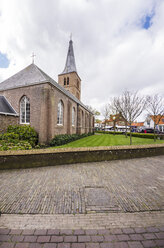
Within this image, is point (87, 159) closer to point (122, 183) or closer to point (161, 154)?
point (122, 183)

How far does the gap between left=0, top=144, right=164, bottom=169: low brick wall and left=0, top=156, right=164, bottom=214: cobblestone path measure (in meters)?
0.37

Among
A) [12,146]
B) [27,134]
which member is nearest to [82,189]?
[12,146]

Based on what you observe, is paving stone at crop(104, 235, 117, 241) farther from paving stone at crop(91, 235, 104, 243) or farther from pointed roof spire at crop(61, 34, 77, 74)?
pointed roof spire at crop(61, 34, 77, 74)

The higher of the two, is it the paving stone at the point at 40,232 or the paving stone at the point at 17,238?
the paving stone at the point at 17,238

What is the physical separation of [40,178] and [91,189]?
2.19 metres

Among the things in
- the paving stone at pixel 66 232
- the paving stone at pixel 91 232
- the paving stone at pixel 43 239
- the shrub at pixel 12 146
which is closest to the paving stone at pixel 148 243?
the paving stone at pixel 91 232

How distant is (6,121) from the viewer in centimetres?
A: 1243

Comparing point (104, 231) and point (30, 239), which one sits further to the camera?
point (104, 231)

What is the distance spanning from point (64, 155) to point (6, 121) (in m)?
10.3

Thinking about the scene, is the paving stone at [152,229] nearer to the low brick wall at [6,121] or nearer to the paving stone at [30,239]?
the paving stone at [30,239]

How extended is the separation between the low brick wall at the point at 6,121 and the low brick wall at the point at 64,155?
27.4ft

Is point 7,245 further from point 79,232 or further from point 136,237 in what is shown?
point 136,237

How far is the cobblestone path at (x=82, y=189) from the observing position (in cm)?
282

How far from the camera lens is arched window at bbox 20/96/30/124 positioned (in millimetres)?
13311
